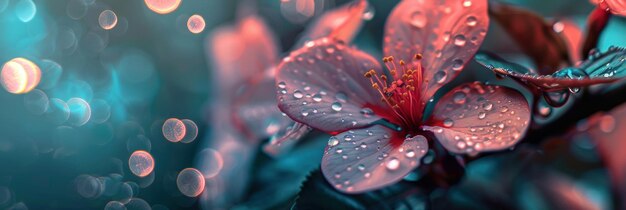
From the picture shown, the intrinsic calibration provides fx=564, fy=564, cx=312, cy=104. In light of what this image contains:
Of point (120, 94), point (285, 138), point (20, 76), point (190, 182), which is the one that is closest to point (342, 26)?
point (285, 138)

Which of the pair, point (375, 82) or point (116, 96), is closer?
point (375, 82)

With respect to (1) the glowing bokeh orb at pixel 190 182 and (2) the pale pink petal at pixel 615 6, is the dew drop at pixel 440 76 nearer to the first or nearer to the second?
(2) the pale pink petal at pixel 615 6

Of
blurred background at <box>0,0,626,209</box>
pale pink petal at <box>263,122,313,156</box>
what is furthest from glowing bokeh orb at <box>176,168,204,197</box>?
pale pink petal at <box>263,122,313,156</box>

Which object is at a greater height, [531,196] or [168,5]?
[168,5]

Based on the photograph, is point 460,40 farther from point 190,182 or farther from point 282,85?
point 190,182

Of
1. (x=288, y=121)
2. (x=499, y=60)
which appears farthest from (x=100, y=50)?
(x=499, y=60)

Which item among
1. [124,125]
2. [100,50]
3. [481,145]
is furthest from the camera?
[100,50]

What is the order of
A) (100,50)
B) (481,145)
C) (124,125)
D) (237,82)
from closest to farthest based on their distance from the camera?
(481,145) → (237,82) → (124,125) → (100,50)

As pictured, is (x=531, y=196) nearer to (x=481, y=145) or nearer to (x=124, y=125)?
(x=481, y=145)
